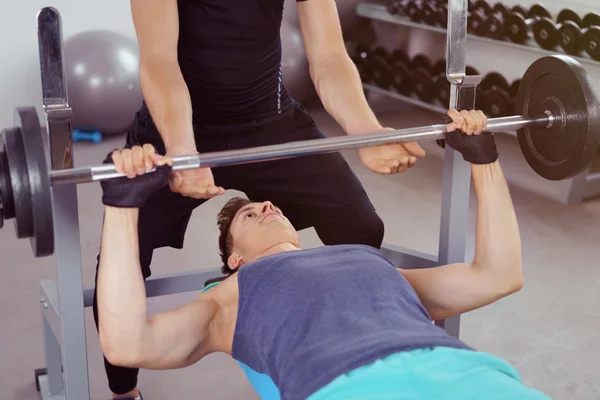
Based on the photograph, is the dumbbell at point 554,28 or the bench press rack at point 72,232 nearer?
the bench press rack at point 72,232

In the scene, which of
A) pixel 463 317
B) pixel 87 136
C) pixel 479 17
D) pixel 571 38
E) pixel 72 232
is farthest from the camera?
pixel 87 136

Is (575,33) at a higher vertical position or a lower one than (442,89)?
higher

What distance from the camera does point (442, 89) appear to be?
16.4ft

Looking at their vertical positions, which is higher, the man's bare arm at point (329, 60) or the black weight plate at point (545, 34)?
the man's bare arm at point (329, 60)

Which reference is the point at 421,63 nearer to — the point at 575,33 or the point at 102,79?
the point at 575,33

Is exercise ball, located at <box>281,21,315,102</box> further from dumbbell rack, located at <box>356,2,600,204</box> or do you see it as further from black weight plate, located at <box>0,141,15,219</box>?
black weight plate, located at <box>0,141,15,219</box>

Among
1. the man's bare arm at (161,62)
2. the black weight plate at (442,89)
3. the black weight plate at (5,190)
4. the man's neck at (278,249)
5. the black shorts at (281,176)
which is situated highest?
the man's bare arm at (161,62)

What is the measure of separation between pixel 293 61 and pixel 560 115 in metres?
3.31

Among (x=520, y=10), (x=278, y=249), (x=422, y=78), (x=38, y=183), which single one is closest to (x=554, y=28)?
(x=520, y=10)

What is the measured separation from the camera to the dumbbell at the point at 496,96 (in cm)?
452

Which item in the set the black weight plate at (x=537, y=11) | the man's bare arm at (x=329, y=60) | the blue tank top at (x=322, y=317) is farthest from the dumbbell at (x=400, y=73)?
the blue tank top at (x=322, y=317)

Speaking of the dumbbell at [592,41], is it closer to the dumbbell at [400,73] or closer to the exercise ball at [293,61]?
the dumbbell at [400,73]

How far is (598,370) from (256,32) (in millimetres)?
1493

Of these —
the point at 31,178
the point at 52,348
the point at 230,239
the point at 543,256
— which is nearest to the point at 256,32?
the point at 230,239
